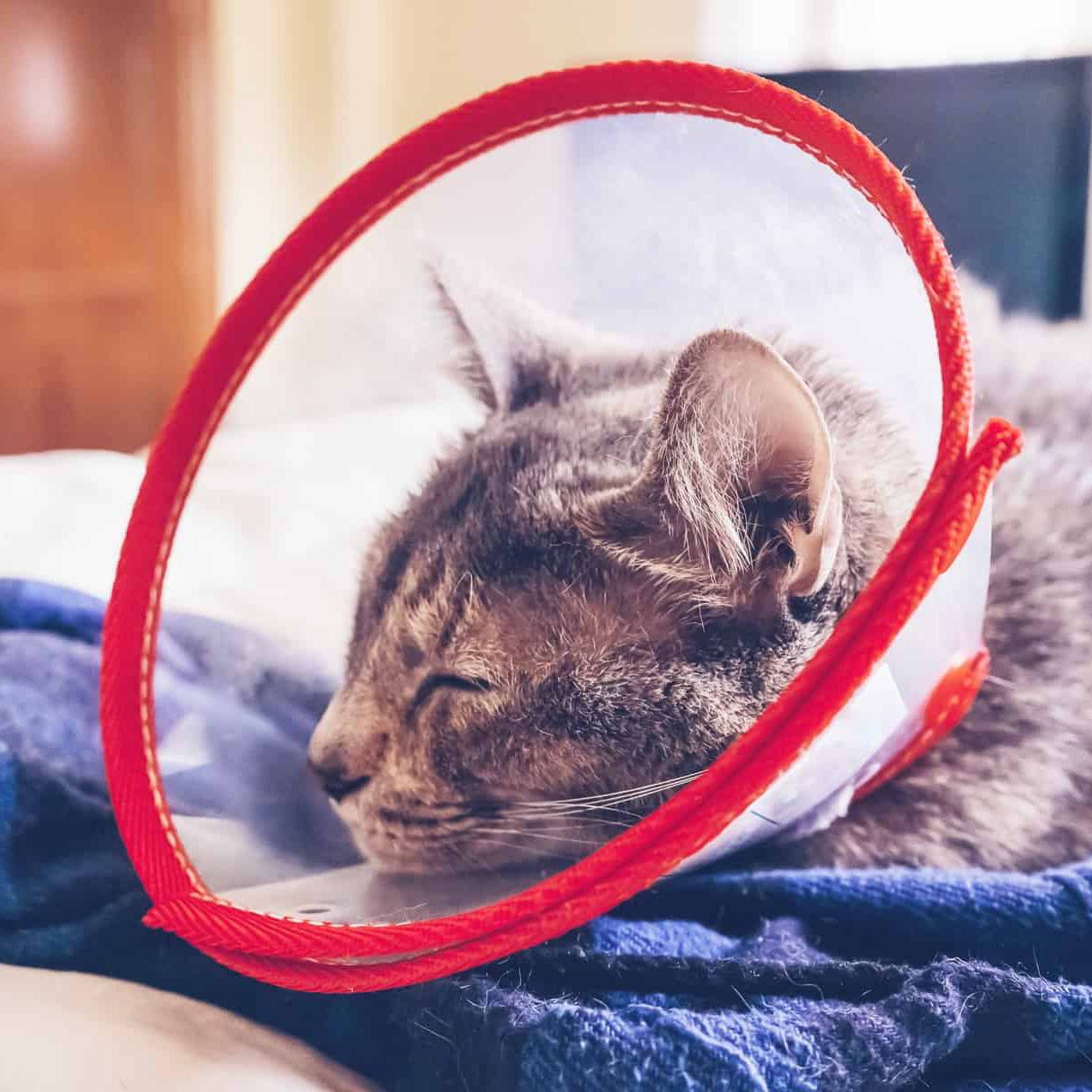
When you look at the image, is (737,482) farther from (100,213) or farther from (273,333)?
(100,213)

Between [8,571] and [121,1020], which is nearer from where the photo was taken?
[121,1020]

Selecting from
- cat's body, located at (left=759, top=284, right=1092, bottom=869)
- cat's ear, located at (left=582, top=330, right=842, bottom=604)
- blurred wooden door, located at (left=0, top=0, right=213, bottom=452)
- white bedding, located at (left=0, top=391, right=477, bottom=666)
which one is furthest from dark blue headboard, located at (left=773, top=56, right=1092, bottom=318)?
blurred wooden door, located at (left=0, top=0, right=213, bottom=452)

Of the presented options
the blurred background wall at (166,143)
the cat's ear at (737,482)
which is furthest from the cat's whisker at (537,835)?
the blurred background wall at (166,143)

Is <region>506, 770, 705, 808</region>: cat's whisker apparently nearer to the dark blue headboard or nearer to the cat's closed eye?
the cat's closed eye

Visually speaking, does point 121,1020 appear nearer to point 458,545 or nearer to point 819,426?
point 458,545

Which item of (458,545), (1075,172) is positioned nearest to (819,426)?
(458,545)

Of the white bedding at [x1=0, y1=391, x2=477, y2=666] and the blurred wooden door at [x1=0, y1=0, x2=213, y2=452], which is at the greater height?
the blurred wooden door at [x1=0, y1=0, x2=213, y2=452]

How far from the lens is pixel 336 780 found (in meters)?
0.49

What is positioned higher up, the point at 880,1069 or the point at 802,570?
the point at 802,570

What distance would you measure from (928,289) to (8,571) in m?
0.67

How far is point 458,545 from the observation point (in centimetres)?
46

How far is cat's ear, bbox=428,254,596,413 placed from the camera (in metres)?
0.52

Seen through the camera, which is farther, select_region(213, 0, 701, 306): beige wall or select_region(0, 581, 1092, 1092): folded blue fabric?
select_region(213, 0, 701, 306): beige wall

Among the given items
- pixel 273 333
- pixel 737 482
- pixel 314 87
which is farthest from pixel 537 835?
pixel 314 87
